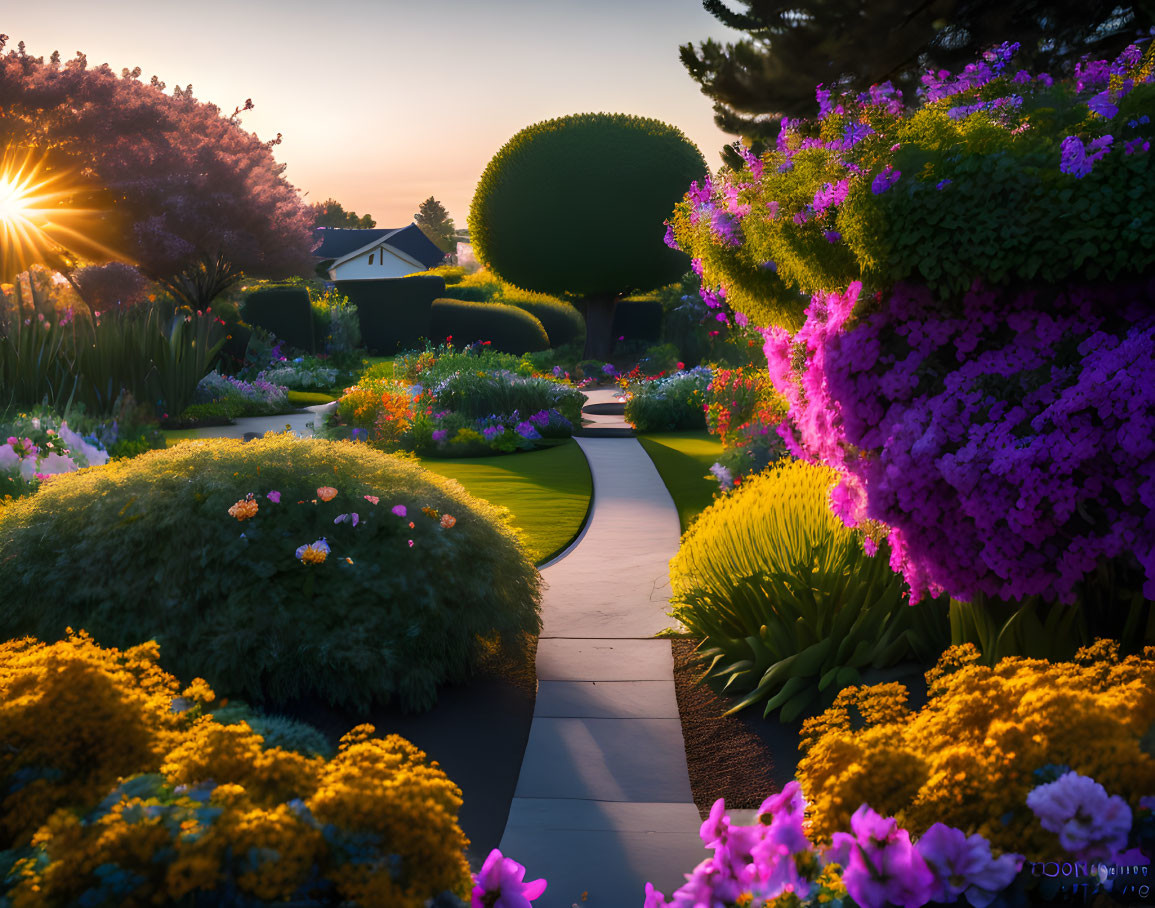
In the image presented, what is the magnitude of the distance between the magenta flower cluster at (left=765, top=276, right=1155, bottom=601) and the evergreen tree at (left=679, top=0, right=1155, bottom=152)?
26.1 ft

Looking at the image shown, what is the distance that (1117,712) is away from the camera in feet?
7.90

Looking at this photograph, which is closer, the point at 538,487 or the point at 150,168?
the point at 538,487

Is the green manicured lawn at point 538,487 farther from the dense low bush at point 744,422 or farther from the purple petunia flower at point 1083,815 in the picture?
Answer: the purple petunia flower at point 1083,815

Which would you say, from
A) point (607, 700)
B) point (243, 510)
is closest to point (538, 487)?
point (607, 700)

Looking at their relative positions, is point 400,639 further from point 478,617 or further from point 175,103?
point 175,103

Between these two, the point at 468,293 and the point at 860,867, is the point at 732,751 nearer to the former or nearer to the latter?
Answer: the point at 860,867

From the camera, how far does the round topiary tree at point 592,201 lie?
1172 inches

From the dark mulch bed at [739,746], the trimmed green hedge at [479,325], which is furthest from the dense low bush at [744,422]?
the trimmed green hedge at [479,325]

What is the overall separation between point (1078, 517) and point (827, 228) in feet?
5.16

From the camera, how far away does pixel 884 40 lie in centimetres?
1058

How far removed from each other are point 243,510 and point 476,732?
1511 mm

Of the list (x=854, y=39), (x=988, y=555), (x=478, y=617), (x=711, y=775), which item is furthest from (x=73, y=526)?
(x=854, y=39)

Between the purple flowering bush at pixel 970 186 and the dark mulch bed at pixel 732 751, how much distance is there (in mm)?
2084

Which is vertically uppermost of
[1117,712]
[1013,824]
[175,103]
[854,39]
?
[175,103]
